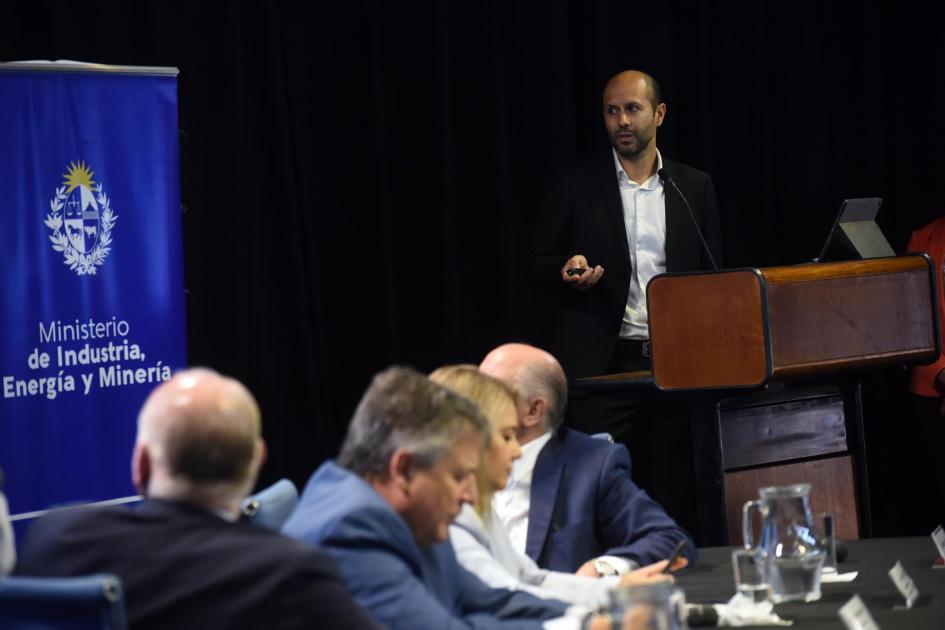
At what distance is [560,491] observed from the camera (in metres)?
3.41

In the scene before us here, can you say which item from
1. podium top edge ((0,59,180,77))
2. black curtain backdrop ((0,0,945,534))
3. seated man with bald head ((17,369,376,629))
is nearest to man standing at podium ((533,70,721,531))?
black curtain backdrop ((0,0,945,534))

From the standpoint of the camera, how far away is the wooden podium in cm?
365

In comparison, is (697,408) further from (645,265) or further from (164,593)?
(164,593)

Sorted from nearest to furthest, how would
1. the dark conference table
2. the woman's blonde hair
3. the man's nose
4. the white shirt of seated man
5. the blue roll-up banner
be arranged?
the man's nose → the dark conference table → the woman's blonde hair → the white shirt of seated man → the blue roll-up banner

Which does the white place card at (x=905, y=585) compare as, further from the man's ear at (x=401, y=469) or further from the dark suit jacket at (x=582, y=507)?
the man's ear at (x=401, y=469)

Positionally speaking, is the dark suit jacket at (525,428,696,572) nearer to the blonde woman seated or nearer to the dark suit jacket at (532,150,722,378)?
the blonde woman seated

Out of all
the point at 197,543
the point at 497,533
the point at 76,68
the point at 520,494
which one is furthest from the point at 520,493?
the point at 76,68

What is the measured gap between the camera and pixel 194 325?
4809 mm

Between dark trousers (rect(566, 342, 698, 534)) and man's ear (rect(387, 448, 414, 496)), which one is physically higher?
man's ear (rect(387, 448, 414, 496))

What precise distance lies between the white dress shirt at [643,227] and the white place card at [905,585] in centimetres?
245

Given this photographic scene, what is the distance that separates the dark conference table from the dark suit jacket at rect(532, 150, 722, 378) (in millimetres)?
1749

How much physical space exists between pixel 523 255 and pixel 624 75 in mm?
1005

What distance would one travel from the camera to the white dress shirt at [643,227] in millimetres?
4977

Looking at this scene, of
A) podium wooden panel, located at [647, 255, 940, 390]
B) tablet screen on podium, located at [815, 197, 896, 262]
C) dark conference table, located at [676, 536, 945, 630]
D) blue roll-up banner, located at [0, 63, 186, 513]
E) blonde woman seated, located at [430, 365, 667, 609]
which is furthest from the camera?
tablet screen on podium, located at [815, 197, 896, 262]
